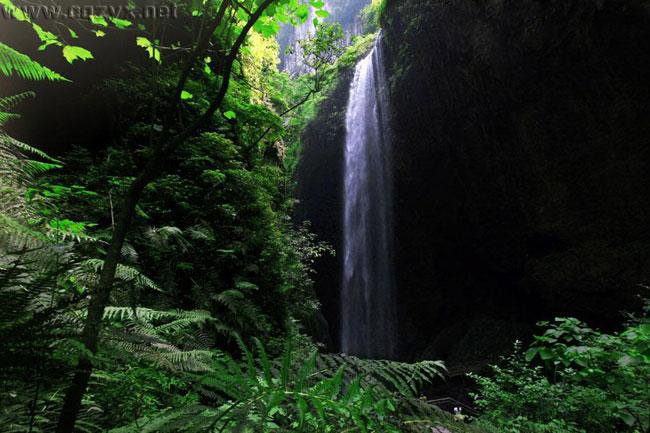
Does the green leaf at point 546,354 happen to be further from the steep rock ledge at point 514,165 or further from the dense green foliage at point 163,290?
the steep rock ledge at point 514,165

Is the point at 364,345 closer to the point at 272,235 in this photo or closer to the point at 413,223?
the point at 413,223

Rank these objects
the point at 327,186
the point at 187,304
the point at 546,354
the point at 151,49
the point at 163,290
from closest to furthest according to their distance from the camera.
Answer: the point at 151,49 → the point at 546,354 → the point at 163,290 → the point at 187,304 → the point at 327,186

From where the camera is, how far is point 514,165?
34.3 ft

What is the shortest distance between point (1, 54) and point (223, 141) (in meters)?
3.46

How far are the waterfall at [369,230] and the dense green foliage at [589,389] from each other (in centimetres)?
1070

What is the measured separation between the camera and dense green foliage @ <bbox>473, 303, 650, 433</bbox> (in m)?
2.23

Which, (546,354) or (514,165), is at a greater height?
(514,165)

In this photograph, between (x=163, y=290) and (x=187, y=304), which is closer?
(x=163, y=290)

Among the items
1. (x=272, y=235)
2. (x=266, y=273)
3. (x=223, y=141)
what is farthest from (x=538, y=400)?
(x=223, y=141)

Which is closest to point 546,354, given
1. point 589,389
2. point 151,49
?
point 589,389

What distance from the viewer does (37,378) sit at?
73 cm

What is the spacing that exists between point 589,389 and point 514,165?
8.93 metres

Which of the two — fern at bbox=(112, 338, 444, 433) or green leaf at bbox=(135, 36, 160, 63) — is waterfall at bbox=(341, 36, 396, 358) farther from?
fern at bbox=(112, 338, 444, 433)

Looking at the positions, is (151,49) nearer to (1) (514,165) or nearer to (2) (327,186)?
(1) (514,165)
